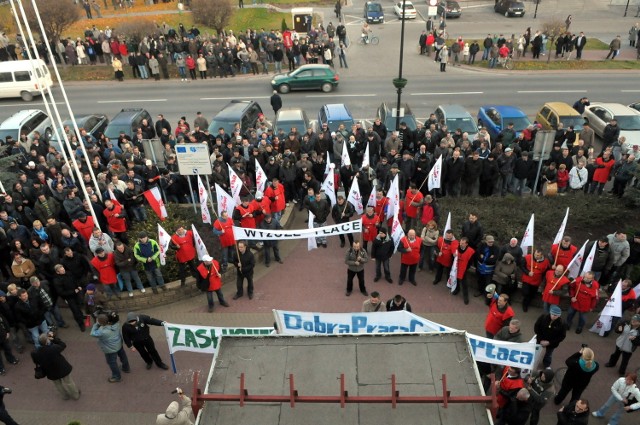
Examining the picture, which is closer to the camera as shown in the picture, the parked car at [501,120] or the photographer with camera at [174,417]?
the photographer with camera at [174,417]

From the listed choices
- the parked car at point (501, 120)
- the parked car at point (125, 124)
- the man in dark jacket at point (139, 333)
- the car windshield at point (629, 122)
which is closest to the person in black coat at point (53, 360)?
the man in dark jacket at point (139, 333)

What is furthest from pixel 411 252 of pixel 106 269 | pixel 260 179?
pixel 106 269

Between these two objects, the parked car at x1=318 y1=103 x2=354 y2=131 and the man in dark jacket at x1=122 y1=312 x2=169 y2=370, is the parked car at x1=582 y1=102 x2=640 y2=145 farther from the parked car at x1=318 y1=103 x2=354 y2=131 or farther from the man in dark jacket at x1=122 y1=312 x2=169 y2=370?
the man in dark jacket at x1=122 y1=312 x2=169 y2=370

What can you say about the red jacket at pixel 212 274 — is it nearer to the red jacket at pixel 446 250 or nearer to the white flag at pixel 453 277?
the red jacket at pixel 446 250

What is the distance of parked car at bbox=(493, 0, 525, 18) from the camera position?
4103 centimetres

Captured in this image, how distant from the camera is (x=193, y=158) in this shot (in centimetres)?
1353

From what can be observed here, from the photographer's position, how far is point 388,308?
32.1 feet

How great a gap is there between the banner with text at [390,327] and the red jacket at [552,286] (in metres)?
2.70

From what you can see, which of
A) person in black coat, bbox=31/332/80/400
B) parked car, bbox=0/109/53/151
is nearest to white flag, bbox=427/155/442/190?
person in black coat, bbox=31/332/80/400

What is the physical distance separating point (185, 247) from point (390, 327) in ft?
17.5

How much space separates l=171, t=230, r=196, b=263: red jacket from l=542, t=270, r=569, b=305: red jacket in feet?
24.6

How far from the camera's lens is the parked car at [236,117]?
19.7m

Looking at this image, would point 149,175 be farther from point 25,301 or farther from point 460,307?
point 460,307

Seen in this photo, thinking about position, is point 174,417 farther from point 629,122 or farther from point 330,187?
point 629,122
